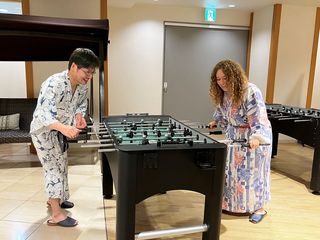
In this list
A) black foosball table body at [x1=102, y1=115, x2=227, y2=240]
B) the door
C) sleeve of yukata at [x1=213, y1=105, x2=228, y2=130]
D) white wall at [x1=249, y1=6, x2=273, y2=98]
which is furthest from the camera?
the door

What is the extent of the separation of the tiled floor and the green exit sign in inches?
124

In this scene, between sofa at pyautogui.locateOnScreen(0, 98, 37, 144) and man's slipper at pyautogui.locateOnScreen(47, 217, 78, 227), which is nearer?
man's slipper at pyautogui.locateOnScreen(47, 217, 78, 227)

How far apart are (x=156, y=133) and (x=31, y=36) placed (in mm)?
1859

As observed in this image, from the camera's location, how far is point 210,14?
5262mm

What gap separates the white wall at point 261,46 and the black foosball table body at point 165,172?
3.75 meters

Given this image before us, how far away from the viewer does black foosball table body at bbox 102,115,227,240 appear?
1576mm

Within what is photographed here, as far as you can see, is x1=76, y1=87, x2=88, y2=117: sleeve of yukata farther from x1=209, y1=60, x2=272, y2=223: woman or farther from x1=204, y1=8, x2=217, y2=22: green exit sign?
x1=204, y1=8, x2=217, y2=22: green exit sign

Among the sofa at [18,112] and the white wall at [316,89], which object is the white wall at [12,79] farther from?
the white wall at [316,89]

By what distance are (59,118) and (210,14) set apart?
3.91 meters

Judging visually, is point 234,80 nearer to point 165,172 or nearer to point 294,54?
point 165,172

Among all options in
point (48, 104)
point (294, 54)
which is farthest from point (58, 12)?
point (294, 54)

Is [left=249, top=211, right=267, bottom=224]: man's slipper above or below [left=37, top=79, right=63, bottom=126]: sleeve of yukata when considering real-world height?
below

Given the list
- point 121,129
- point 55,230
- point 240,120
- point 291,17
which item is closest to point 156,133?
point 121,129

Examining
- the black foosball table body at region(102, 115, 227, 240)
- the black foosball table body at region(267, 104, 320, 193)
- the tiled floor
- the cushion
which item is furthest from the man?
the black foosball table body at region(267, 104, 320, 193)
